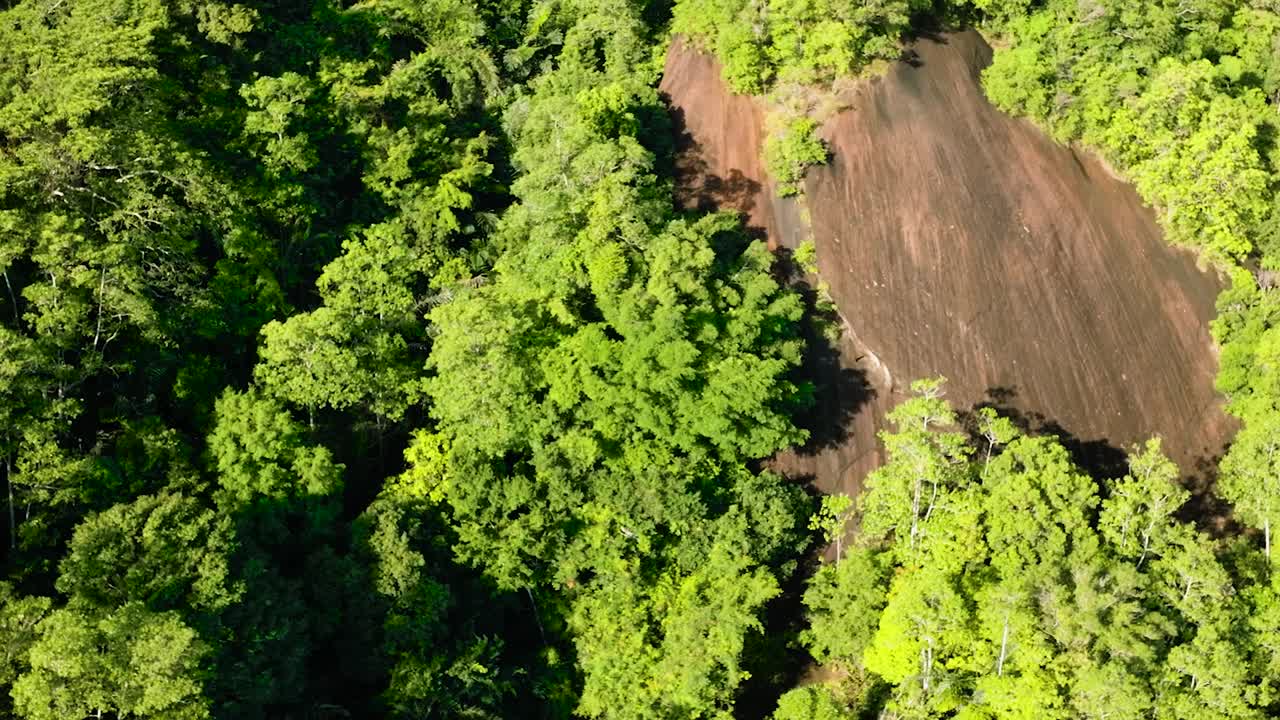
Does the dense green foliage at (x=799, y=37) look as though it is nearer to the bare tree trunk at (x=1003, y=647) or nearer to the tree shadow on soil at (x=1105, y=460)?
the tree shadow on soil at (x=1105, y=460)

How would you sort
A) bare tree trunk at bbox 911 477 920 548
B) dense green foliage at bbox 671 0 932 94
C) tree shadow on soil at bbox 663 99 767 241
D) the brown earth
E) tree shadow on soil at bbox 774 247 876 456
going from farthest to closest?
tree shadow on soil at bbox 663 99 767 241 < dense green foliage at bbox 671 0 932 94 < the brown earth < tree shadow on soil at bbox 774 247 876 456 < bare tree trunk at bbox 911 477 920 548

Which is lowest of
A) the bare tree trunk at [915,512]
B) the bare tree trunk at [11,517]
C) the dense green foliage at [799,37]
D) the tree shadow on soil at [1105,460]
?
the tree shadow on soil at [1105,460]

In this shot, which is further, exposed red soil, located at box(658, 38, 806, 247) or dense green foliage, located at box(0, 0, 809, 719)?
exposed red soil, located at box(658, 38, 806, 247)

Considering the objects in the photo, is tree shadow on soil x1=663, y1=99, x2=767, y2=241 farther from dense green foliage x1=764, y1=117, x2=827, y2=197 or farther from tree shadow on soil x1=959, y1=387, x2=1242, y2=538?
tree shadow on soil x1=959, y1=387, x2=1242, y2=538

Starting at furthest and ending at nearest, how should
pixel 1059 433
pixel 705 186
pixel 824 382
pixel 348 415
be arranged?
1. pixel 705 186
2. pixel 824 382
3. pixel 1059 433
4. pixel 348 415

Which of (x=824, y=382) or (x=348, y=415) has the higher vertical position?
(x=348, y=415)

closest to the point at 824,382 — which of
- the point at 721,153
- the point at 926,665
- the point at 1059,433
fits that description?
the point at 1059,433

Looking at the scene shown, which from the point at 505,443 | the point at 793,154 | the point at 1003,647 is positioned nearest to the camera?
the point at 1003,647

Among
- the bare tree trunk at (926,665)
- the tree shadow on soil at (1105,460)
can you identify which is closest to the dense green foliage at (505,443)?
the bare tree trunk at (926,665)

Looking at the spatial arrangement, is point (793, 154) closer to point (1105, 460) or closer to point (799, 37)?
point (799, 37)

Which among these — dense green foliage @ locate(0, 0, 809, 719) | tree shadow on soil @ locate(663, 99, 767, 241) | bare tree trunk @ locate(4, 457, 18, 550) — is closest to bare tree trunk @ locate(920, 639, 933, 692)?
dense green foliage @ locate(0, 0, 809, 719)
